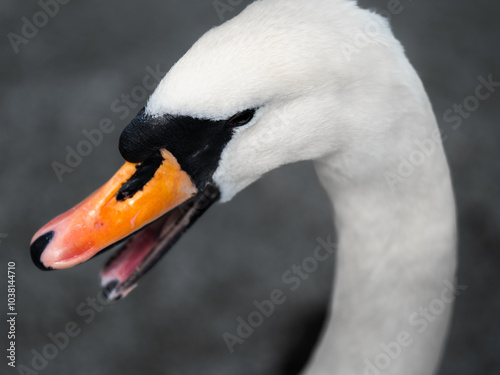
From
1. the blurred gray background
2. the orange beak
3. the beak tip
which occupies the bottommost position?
the blurred gray background

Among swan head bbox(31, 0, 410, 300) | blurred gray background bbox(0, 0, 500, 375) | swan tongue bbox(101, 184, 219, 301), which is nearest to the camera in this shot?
swan head bbox(31, 0, 410, 300)

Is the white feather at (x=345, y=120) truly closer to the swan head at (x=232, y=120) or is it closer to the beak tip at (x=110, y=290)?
the swan head at (x=232, y=120)

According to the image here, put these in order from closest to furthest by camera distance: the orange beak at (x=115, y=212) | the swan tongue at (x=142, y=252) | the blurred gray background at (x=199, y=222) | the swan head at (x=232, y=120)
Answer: the swan head at (x=232, y=120)
the orange beak at (x=115, y=212)
the swan tongue at (x=142, y=252)
the blurred gray background at (x=199, y=222)

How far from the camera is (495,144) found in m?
3.00

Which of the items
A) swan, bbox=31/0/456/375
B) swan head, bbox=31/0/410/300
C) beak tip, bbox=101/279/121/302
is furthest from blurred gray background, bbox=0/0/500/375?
swan head, bbox=31/0/410/300

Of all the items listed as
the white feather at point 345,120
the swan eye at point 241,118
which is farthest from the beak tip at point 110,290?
the swan eye at point 241,118

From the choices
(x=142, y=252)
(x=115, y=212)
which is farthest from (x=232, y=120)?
(x=142, y=252)

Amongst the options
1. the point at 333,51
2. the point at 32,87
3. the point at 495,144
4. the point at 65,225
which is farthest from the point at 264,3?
the point at 32,87

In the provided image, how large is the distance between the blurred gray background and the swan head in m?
1.31

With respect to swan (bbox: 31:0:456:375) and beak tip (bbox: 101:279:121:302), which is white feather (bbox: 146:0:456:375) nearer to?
swan (bbox: 31:0:456:375)

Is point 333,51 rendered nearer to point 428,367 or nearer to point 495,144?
point 428,367

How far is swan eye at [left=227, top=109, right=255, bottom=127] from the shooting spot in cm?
130

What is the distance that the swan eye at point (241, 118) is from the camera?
1296 mm

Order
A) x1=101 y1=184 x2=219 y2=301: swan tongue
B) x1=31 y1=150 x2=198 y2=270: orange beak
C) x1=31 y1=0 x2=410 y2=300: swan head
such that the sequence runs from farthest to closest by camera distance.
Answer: x1=101 y1=184 x2=219 y2=301: swan tongue
x1=31 y1=150 x2=198 y2=270: orange beak
x1=31 y1=0 x2=410 y2=300: swan head
